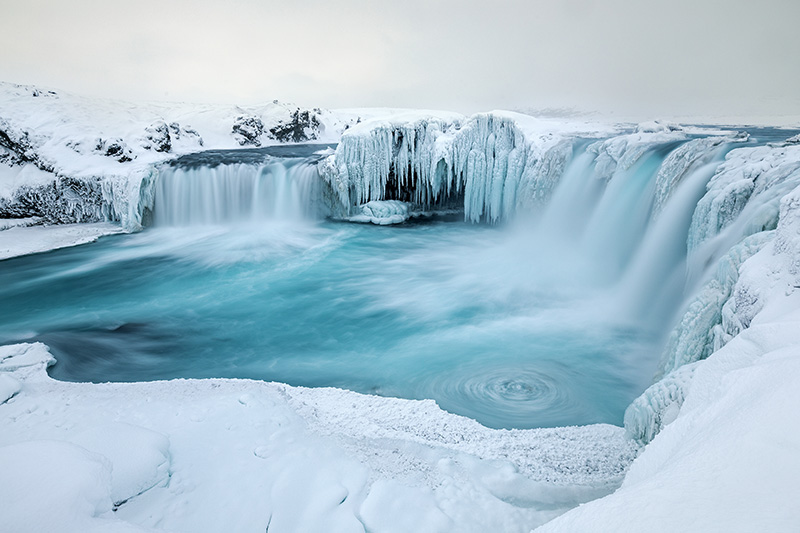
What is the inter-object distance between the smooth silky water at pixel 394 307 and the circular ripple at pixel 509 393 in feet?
0.07

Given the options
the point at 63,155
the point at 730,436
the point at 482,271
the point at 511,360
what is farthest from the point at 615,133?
the point at 63,155

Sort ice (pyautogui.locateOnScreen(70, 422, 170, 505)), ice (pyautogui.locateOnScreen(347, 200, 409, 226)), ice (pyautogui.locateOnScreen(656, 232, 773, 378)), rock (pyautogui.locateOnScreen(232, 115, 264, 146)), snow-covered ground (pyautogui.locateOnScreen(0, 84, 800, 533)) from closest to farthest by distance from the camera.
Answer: snow-covered ground (pyautogui.locateOnScreen(0, 84, 800, 533)) < ice (pyautogui.locateOnScreen(70, 422, 170, 505)) < ice (pyautogui.locateOnScreen(656, 232, 773, 378)) < ice (pyautogui.locateOnScreen(347, 200, 409, 226)) < rock (pyautogui.locateOnScreen(232, 115, 264, 146))

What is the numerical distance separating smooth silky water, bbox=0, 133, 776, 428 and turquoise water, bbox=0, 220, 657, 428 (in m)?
0.03

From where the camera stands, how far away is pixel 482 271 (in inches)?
340

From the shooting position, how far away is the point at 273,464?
2.74m

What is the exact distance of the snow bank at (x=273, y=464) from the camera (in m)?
2.25

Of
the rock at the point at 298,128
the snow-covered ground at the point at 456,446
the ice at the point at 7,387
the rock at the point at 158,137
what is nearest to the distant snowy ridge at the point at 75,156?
the rock at the point at 158,137

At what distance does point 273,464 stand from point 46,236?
1234cm

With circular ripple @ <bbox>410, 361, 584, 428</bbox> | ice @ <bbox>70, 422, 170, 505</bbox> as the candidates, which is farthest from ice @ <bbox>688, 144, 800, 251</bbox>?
ice @ <bbox>70, 422, 170, 505</bbox>

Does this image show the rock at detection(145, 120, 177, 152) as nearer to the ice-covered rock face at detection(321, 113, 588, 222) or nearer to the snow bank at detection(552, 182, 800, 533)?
the ice-covered rock face at detection(321, 113, 588, 222)

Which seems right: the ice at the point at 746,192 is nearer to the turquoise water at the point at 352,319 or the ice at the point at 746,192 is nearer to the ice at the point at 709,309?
the ice at the point at 709,309

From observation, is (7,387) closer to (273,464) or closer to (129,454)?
(129,454)

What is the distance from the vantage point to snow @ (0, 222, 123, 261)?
10.2 metres

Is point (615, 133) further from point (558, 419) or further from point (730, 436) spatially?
point (730, 436)
